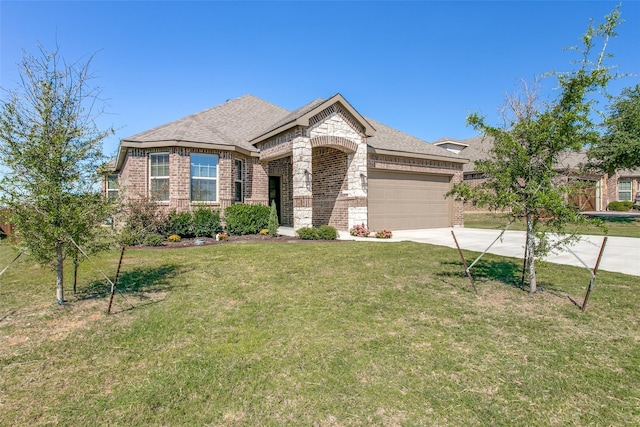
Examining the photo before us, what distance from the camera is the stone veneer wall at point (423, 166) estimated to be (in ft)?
48.0

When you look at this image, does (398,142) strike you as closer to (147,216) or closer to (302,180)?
(302,180)

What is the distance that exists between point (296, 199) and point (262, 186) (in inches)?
122

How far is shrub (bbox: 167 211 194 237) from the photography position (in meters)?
11.5

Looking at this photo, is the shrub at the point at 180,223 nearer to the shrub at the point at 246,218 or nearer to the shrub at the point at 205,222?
the shrub at the point at 205,222

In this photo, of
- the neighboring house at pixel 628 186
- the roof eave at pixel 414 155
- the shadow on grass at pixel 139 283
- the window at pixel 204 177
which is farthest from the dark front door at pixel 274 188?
the neighboring house at pixel 628 186

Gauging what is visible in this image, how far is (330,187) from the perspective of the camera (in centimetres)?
1478

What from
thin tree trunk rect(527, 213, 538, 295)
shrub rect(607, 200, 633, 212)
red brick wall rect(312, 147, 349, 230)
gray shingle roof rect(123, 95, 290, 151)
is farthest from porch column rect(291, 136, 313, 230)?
shrub rect(607, 200, 633, 212)

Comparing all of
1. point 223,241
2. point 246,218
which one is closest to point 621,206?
point 246,218

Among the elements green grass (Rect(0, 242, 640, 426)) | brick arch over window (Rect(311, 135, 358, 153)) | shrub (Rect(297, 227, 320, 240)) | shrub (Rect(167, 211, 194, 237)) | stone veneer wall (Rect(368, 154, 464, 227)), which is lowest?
green grass (Rect(0, 242, 640, 426))

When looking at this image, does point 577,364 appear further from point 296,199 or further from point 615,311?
point 296,199

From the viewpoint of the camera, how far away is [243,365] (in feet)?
10.3

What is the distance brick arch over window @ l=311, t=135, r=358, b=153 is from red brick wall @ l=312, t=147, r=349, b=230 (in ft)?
2.56

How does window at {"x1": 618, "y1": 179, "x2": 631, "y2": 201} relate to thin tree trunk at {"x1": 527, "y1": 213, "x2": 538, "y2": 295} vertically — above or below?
above

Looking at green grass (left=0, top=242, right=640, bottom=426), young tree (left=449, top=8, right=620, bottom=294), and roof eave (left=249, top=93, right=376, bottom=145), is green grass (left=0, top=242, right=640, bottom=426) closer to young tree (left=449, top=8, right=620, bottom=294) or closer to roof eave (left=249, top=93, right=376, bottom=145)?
young tree (left=449, top=8, right=620, bottom=294)
